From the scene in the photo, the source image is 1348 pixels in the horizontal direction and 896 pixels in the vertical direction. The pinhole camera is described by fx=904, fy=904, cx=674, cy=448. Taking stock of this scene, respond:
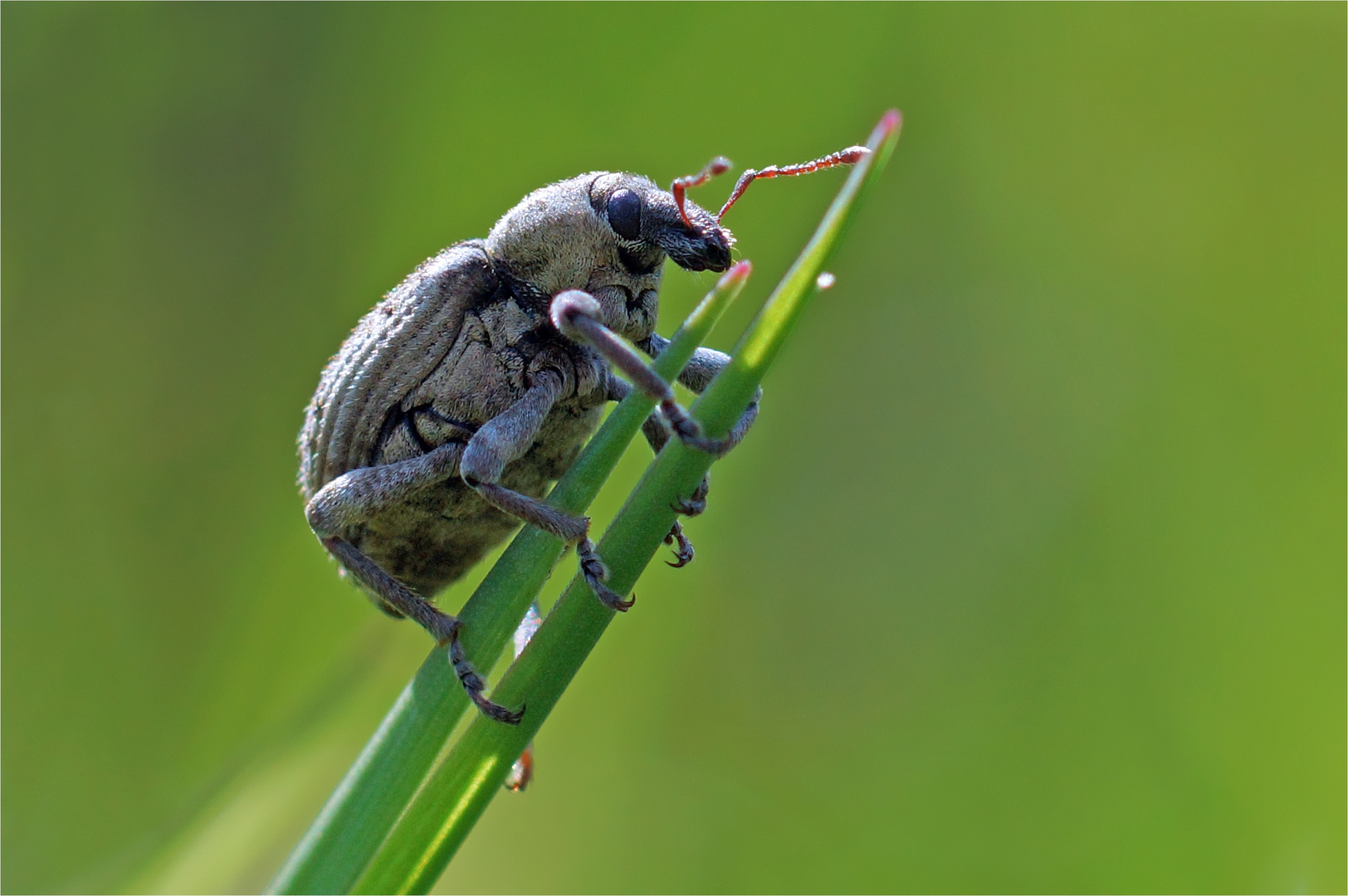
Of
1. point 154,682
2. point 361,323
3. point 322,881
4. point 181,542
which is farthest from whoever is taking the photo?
point 181,542

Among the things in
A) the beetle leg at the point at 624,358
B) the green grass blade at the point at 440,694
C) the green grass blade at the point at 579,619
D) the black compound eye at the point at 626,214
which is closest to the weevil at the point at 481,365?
the black compound eye at the point at 626,214

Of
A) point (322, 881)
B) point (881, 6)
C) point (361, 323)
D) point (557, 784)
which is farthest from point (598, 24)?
point (322, 881)

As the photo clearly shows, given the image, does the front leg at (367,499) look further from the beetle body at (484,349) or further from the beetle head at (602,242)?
the beetle head at (602,242)

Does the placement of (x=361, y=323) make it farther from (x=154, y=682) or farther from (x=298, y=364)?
(x=154, y=682)

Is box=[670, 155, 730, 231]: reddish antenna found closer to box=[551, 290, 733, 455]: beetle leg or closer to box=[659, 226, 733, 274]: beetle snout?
box=[659, 226, 733, 274]: beetle snout

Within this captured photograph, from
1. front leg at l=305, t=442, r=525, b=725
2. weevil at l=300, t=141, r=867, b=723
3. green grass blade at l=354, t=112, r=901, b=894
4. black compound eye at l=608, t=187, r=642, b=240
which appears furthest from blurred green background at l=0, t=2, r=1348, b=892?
green grass blade at l=354, t=112, r=901, b=894

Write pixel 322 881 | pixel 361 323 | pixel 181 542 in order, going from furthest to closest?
pixel 181 542
pixel 361 323
pixel 322 881
